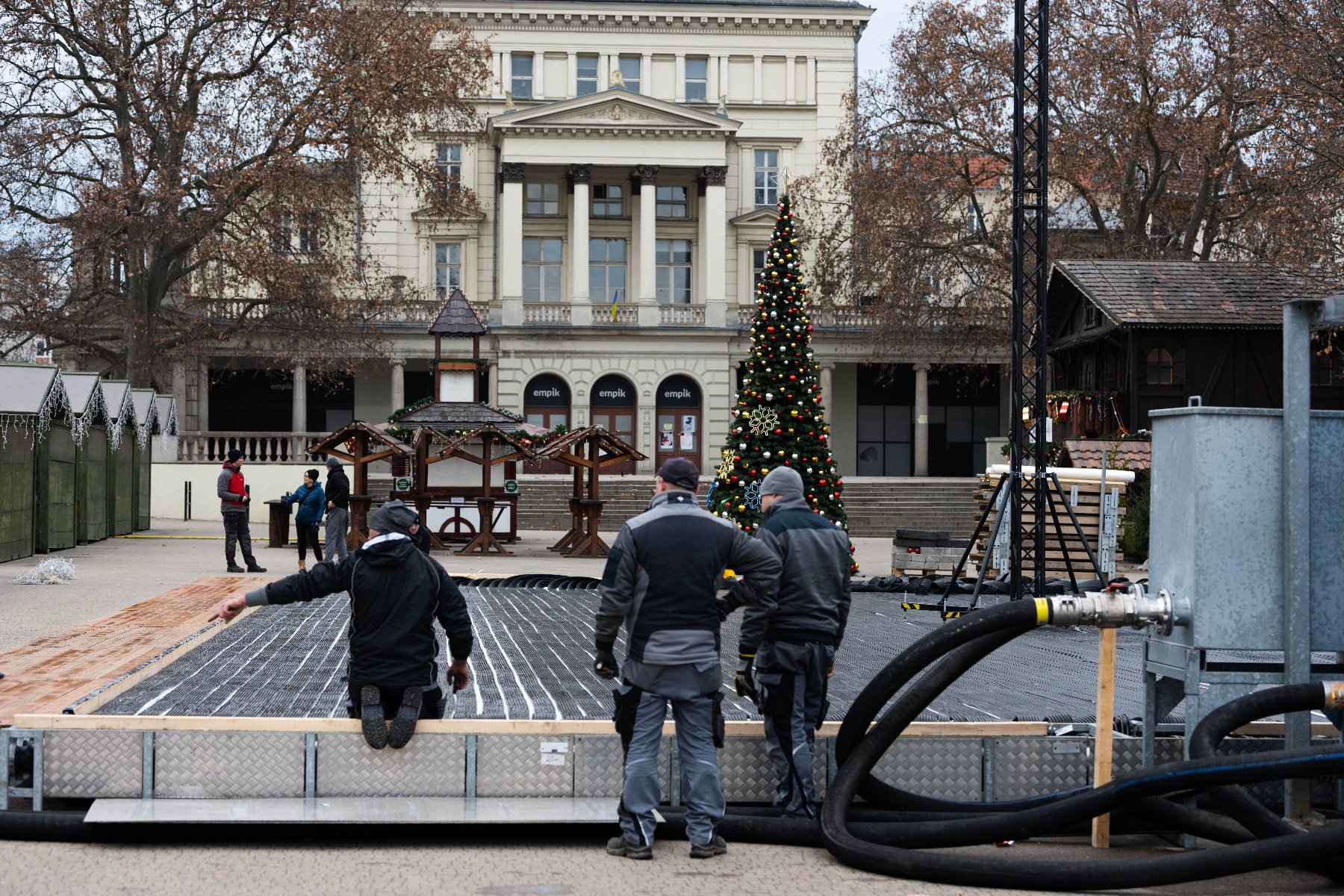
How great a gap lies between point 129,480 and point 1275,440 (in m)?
29.7

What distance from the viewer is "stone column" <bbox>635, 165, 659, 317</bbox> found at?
5688 cm

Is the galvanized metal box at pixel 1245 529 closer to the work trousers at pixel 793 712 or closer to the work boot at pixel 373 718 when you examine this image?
the work trousers at pixel 793 712

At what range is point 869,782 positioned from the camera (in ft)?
25.1

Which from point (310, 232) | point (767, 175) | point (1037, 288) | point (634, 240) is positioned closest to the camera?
point (1037, 288)

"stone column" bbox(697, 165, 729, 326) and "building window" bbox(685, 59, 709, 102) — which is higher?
"building window" bbox(685, 59, 709, 102)

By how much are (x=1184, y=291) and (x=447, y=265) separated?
104 feet

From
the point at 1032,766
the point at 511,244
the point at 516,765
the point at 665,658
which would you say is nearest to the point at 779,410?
the point at 1032,766

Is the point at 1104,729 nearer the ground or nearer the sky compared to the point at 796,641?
nearer the ground

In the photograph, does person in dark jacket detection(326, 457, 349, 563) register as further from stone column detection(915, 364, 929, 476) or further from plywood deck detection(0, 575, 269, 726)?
stone column detection(915, 364, 929, 476)

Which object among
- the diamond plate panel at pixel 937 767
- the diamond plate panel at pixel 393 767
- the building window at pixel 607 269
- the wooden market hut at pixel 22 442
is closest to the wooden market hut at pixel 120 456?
the wooden market hut at pixel 22 442

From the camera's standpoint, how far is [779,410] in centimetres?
2177

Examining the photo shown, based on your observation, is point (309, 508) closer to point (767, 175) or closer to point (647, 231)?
point (647, 231)

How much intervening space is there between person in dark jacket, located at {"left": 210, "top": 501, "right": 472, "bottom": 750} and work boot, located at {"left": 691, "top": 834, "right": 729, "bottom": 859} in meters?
1.43

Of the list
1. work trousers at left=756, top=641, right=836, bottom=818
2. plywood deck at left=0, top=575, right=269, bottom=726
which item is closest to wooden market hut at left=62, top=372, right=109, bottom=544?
plywood deck at left=0, top=575, right=269, bottom=726
